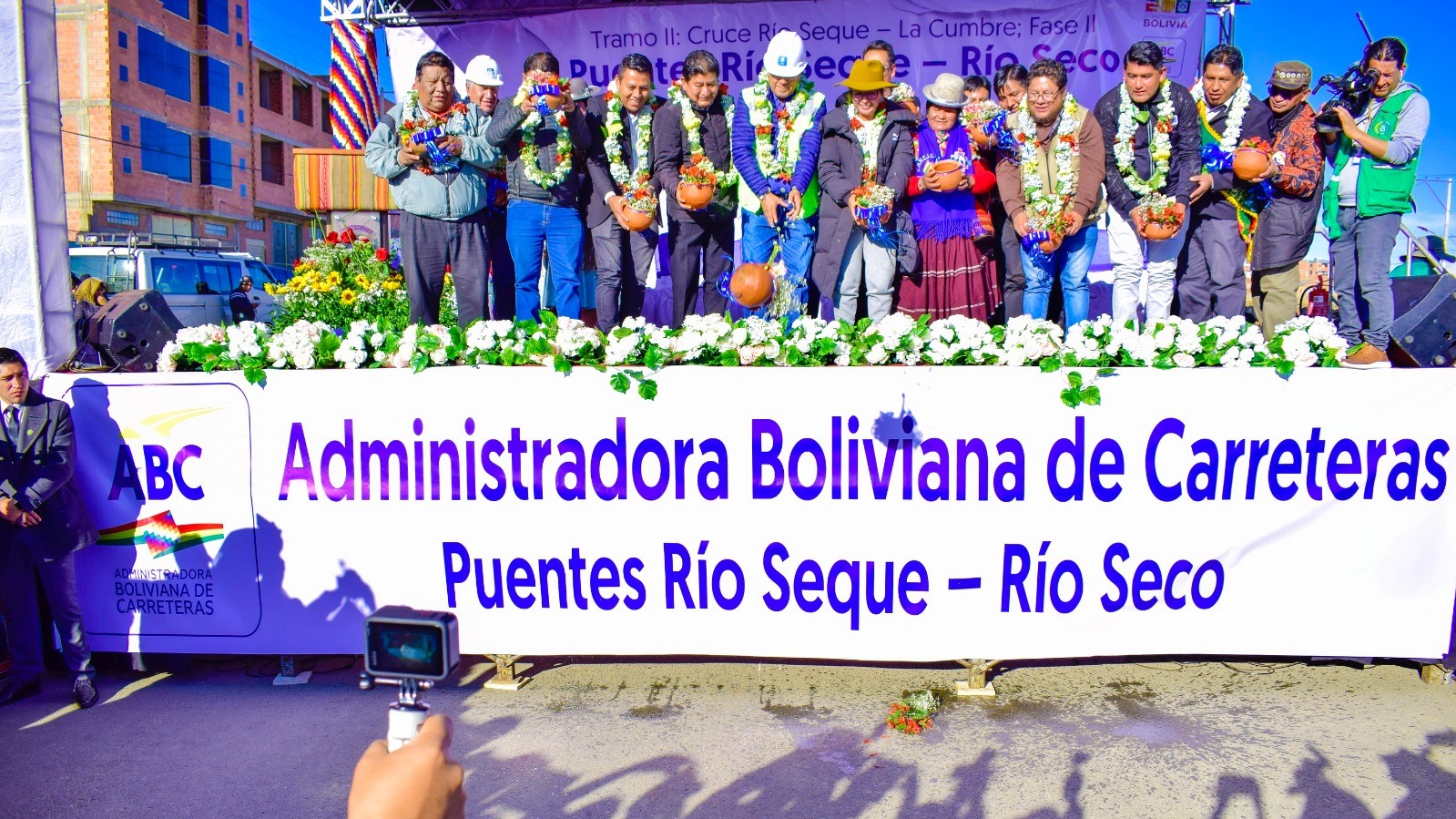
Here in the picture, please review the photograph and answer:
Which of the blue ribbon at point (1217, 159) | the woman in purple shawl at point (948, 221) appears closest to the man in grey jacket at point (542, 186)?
the woman in purple shawl at point (948, 221)

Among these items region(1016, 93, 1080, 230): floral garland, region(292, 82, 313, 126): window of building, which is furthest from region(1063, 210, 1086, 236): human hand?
region(292, 82, 313, 126): window of building

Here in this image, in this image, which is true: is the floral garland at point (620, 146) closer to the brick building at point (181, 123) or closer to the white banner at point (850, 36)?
the white banner at point (850, 36)

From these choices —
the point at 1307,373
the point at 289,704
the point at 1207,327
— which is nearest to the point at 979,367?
Result: the point at 1207,327

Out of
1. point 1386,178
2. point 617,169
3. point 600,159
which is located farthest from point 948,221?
point 1386,178

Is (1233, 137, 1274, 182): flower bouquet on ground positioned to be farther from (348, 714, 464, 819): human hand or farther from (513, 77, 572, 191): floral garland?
(348, 714, 464, 819): human hand

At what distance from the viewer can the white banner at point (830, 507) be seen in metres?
4.19

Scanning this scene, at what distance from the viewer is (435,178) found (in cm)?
618

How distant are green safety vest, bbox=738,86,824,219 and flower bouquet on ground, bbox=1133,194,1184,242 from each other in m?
2.03

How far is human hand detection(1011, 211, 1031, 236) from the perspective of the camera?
6148 millimetres

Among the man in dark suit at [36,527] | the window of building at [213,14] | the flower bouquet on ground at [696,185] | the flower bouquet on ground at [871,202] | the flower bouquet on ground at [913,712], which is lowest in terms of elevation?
the flower bouquet on ground at [913,712]

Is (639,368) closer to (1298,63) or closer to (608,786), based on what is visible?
(608,786)

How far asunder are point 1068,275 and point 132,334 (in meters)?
5.30

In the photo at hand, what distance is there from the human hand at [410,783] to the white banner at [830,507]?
273 cm

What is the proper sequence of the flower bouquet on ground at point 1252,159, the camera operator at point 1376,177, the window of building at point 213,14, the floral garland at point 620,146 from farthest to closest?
the window of building at point 213,14, the floral garland at point 620,146, the camera operator at point 1376,177, the flower bouquet on ground at point 1252,159
